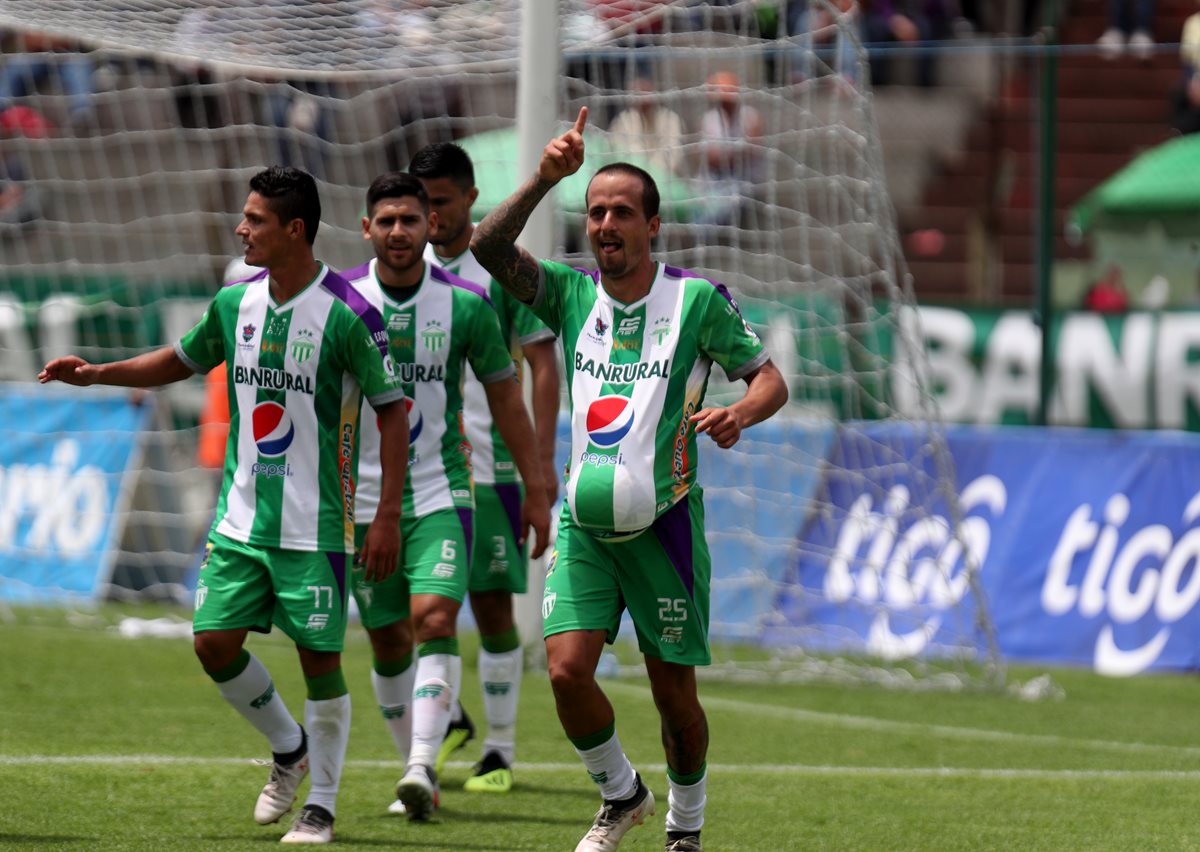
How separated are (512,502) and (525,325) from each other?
80 cm

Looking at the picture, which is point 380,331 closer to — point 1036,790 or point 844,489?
point 1036,790

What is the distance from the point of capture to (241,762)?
7.76m

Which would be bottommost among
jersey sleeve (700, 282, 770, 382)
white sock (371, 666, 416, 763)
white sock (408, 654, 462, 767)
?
white sock (371, 666, 416, 763)

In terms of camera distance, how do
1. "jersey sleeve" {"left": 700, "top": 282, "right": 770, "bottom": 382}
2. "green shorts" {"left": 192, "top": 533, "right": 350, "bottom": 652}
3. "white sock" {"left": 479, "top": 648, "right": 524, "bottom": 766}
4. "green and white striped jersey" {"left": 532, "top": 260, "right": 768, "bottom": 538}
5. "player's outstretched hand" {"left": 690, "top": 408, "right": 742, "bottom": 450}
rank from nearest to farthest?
"player's outstretched hand" {"left": 690, "top": 408, "right": 742, "bottom": 450} < "green and white striped jersey" {"left": 532, "top": 260, "right": 768, "bottom": 538} < "jersey sleeve" {"left": 700, "top": 282, "right": 770, "bottom": 382} < "green shorts" {"left": 192, "top": 533, "right": 350, "bottom": 652} < "white sock" {"left": 479, "top": 648, "right": 524, "bottom": 766}

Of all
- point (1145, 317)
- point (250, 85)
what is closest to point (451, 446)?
point (250, 85)

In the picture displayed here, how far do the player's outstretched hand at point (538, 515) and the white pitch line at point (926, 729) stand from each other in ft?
9.37

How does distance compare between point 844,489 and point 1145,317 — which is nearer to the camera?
point 844,489

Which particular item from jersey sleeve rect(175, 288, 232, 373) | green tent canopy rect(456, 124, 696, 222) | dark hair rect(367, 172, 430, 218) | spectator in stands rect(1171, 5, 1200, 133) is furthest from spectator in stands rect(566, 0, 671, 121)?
spectator in stands rect(1171, 5, 1200, 133)

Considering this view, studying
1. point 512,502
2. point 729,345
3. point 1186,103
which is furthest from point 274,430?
point 1186,103

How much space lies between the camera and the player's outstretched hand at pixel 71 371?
630cm

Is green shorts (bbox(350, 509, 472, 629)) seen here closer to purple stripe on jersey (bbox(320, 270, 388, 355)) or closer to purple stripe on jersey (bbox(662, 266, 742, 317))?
purple stripe on jersey (bbox(320, 270, 388, 355))

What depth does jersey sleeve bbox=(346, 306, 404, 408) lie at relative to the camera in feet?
20.5

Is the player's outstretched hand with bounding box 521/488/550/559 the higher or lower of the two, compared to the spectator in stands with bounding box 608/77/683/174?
lower

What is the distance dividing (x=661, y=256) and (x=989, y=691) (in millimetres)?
3230
